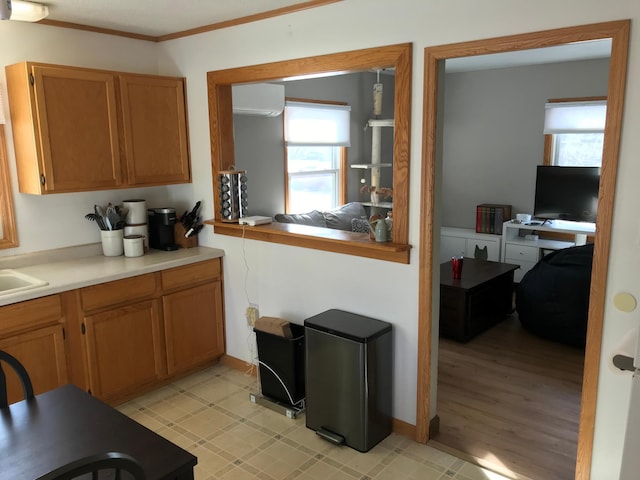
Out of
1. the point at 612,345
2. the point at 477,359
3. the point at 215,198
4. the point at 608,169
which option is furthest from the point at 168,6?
the point at 477,359

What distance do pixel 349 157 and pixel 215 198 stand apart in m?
2.77

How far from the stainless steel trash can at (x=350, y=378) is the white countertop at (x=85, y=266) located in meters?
1.10

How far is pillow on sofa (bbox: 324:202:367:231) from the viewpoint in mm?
5285

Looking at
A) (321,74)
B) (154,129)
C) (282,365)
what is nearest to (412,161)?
(321,74)

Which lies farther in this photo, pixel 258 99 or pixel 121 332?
pixel 258 99

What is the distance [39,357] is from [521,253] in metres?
4.52

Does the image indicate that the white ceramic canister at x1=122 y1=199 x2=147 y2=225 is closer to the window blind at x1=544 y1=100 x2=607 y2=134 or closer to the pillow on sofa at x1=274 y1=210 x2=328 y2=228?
the pillow on sofa at x1=274 y1=210 x2=328 y2=228

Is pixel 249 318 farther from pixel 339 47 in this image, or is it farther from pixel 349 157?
pixel 349 157

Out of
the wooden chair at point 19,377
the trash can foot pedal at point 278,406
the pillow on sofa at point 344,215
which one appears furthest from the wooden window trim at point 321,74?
the pillow on sofa at point 344,215

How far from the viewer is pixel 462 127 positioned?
243 inches

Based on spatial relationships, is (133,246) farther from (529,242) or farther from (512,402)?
(529,242)

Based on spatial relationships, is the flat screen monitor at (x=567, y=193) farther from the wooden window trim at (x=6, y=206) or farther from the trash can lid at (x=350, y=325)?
the wooden window trim at (x=6, y=206)

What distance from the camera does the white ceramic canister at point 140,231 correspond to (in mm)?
3525

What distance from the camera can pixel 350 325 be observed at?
276 centimetres
